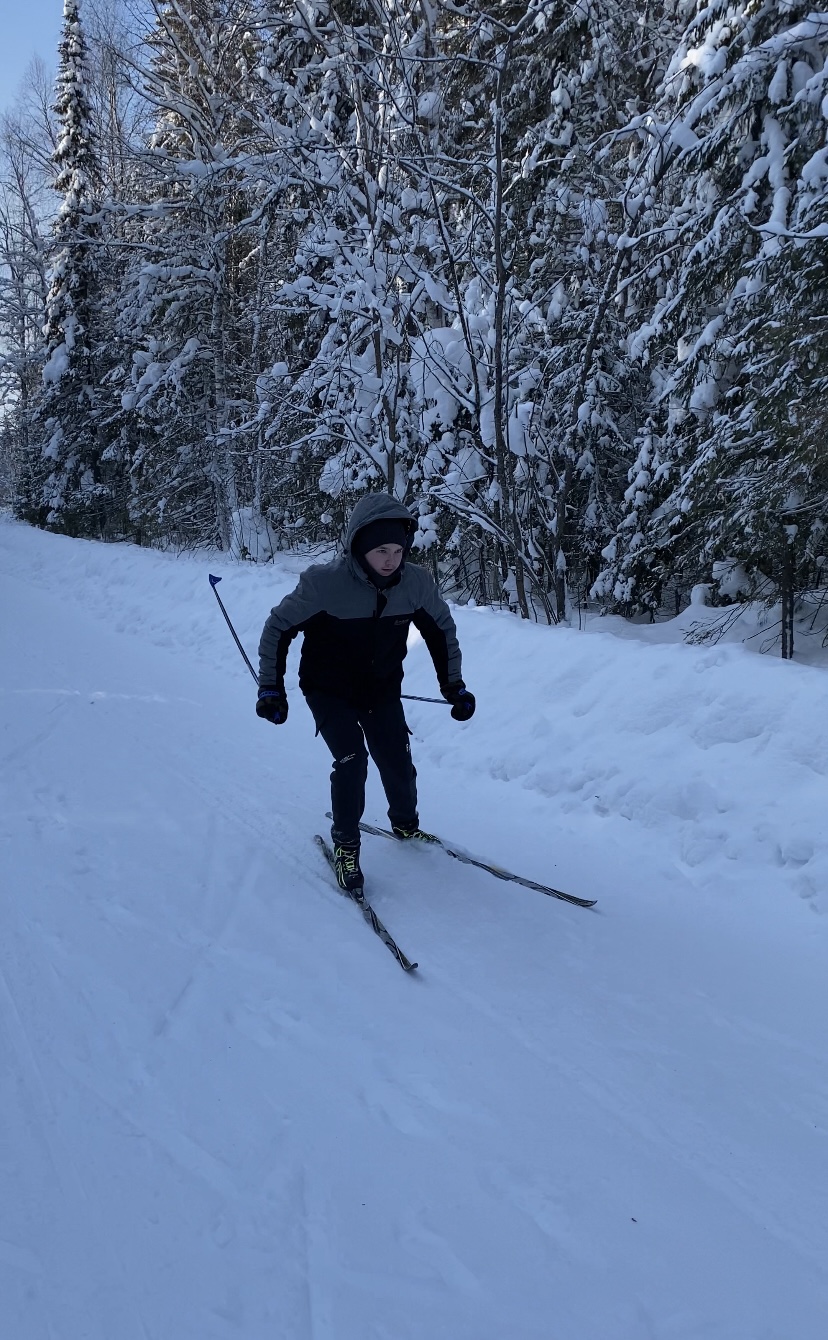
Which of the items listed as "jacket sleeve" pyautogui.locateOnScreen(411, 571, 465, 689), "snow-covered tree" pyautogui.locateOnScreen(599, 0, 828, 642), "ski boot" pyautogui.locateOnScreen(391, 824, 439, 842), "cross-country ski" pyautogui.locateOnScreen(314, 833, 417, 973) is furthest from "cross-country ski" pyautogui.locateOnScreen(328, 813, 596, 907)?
"snow-covered tree" pyautogui.locateOnScreen(599, 0, 828, 642)

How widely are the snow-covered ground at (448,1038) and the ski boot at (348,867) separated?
144mm

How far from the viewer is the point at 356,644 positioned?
160 inches

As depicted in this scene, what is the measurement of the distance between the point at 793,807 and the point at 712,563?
4435 mm

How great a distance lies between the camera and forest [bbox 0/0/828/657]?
6750 millimetres

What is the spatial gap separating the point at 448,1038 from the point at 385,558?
212 centimetres

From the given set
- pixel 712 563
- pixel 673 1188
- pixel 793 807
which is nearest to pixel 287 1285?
pixel 673 1188

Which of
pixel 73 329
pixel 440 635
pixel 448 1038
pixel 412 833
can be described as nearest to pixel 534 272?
pixel 440 635

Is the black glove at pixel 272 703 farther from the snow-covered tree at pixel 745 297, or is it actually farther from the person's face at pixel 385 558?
the snow-covered tree at pixel 745 297

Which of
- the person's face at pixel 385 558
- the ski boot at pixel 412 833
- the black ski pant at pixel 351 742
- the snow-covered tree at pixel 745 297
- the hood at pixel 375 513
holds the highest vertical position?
the snow-covered tree at pixel 745 297

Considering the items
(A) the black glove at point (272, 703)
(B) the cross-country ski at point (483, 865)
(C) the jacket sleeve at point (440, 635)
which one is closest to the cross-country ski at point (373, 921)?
(B) the cross-country ski at point (483, 865)

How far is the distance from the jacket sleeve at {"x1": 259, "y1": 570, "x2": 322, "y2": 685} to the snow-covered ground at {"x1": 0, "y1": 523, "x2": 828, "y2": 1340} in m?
1.06

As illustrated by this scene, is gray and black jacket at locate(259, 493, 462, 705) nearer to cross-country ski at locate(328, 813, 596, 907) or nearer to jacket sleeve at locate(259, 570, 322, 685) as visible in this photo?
jacket sleeve at locate(259, 570, 322, 685)

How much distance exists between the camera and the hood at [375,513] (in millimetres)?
3793

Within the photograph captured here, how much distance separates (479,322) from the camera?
875 centimetres
